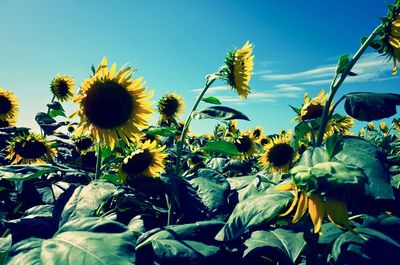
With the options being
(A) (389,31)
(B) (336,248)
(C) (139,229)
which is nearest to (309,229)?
(B) (336,248)

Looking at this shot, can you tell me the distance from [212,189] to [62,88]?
224 inches

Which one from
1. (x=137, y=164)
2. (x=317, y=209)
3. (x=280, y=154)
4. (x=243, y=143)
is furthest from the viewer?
(x=243, y=143)

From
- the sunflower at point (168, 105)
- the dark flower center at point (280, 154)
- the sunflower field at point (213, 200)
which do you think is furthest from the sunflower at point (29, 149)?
the dark flower center at point (280, 154)

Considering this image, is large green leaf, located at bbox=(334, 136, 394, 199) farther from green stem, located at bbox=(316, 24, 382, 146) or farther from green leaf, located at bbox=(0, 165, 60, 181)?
green leaf, located at bbox=(0, 165, 60, 181)

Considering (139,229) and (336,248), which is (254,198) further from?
(139,229)

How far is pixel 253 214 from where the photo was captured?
1377 mm

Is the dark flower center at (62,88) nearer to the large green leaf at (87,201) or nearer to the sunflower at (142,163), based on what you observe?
the sunflower at (142,163)

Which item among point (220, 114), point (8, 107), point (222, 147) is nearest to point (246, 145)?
point (222, 147)

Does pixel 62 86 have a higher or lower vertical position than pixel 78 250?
higher

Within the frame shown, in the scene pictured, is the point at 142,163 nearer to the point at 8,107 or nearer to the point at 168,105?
the point at 168,105

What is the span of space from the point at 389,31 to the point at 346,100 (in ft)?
1.89

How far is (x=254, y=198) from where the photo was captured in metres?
1.49

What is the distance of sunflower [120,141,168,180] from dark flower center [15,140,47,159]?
161 centimetres

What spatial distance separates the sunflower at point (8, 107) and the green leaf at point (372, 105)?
580cm
